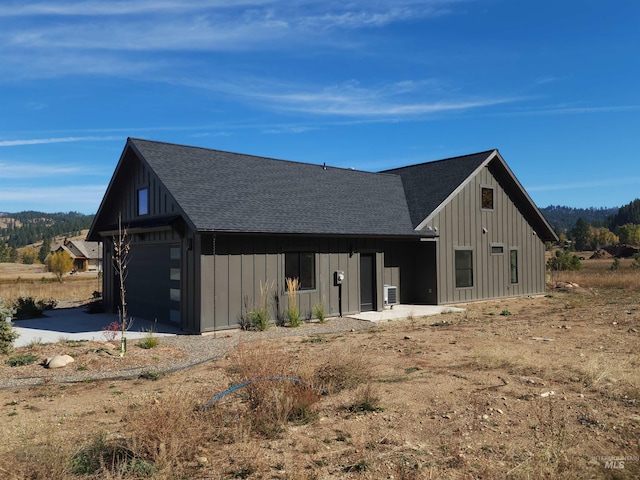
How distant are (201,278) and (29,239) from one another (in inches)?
7277

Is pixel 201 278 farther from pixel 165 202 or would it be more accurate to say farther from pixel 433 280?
pixel 433 280

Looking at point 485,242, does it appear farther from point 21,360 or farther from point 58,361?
point 21,360

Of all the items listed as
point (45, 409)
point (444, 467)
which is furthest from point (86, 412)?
point (444, 467)

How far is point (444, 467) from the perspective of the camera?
4.31 metres

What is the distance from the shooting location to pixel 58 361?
870cm

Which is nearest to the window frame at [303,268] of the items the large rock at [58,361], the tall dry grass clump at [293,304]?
the tall dry grass clump at [293,304]

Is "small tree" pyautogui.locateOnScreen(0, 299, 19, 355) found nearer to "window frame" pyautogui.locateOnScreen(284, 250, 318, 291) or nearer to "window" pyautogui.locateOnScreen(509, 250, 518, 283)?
"window frame" pyautogui.locateOnScreen(284, 250, 318, 291)

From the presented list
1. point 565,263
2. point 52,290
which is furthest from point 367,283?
point 565,263

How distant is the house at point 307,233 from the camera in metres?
13.1

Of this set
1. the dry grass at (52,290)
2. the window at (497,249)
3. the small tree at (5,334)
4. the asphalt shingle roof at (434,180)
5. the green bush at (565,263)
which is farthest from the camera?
the green bush at (565,263)

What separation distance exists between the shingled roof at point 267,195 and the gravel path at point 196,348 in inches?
103

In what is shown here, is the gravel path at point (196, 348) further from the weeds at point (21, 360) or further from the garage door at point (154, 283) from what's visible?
the garage door at point (154, 283)

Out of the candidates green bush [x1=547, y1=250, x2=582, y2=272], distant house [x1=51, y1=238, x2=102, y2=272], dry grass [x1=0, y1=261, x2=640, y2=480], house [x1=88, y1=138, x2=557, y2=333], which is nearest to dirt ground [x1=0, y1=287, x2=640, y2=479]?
dry grass [x1=0, y1=261, x2=640, y2=480]

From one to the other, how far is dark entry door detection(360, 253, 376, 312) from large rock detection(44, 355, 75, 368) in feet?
32.0
